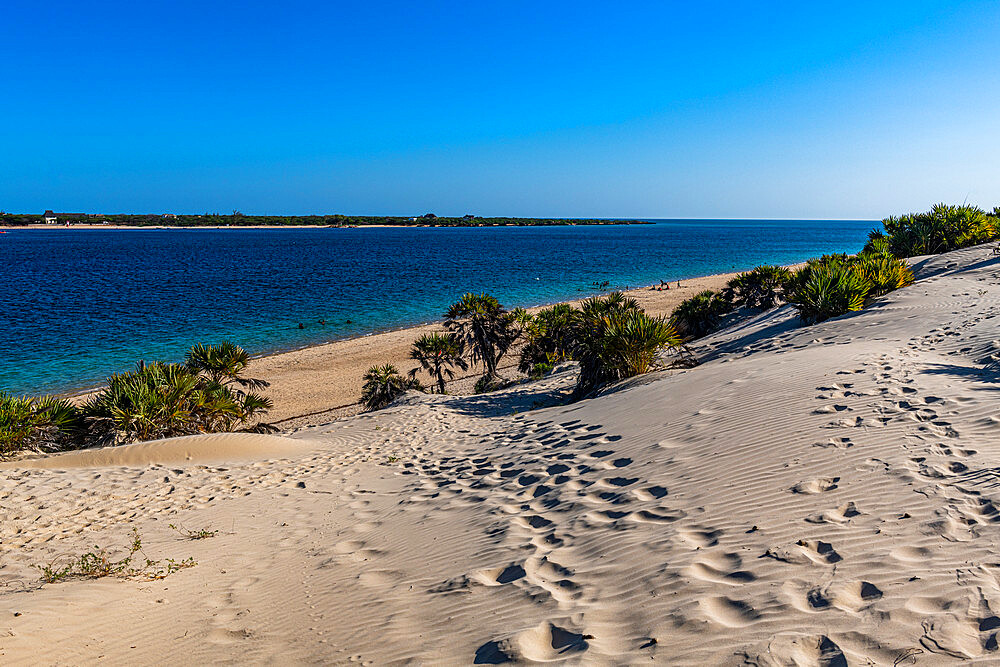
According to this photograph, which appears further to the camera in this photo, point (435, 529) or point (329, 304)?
point (329, 304)

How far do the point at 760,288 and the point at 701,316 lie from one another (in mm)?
2452

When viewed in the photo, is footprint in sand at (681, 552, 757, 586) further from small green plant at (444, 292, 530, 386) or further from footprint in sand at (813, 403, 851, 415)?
small green plant at (444, 292, 530, 386)

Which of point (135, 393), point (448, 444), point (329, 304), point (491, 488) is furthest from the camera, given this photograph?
point (329, 304)

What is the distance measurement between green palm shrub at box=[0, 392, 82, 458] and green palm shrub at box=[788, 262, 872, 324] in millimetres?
16321

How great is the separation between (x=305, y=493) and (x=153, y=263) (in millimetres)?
75655

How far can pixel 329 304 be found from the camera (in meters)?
37.9

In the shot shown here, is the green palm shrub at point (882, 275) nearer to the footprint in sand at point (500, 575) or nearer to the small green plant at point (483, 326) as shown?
the small green plant at point (483, 326)

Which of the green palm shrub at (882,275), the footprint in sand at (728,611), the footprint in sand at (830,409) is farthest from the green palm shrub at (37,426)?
the green palm shrub at (882,275)

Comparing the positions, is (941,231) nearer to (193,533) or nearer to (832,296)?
(832,296)

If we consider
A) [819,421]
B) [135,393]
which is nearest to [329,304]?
[135,393]

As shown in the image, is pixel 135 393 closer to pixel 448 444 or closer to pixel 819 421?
pixel 448 444

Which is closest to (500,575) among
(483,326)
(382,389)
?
(382,389)

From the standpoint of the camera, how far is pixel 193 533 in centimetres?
615

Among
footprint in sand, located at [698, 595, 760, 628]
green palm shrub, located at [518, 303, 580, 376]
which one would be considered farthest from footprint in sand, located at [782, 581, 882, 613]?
green palm shrub, located at [518, 303, 580, 376]
